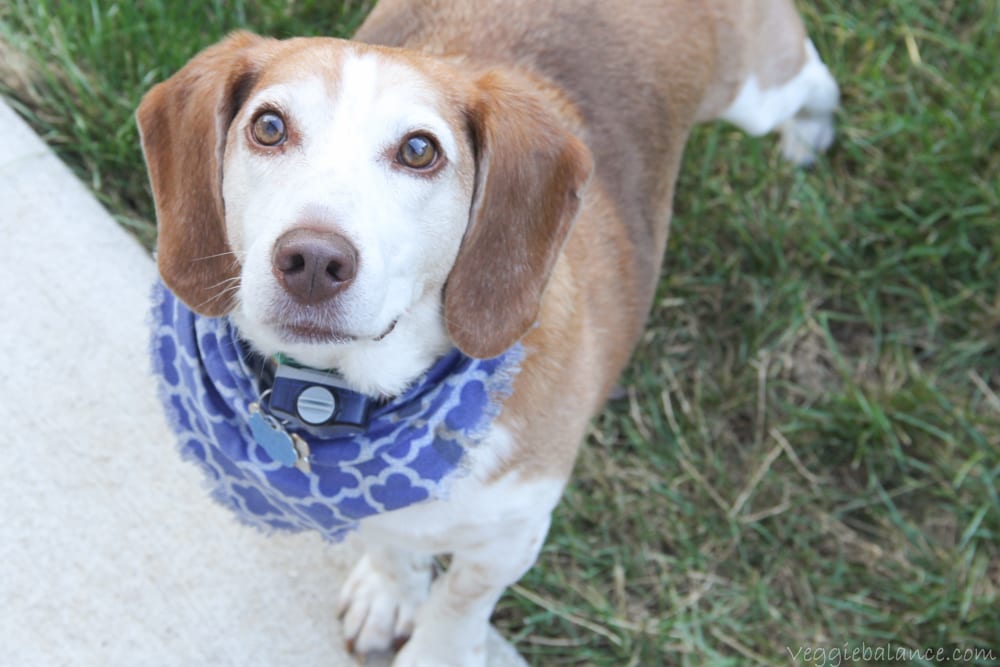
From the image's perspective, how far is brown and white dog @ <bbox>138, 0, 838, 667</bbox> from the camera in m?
2.07

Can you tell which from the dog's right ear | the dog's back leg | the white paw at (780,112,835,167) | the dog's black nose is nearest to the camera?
the dog's black nose

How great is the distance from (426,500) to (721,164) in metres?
2.29

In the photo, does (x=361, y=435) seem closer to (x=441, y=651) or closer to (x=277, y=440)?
(x=277, y=440)

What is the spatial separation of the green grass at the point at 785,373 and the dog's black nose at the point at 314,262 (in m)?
1.73

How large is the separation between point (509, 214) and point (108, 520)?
1.56 m

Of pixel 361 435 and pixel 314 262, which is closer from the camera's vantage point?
pixel 314 262

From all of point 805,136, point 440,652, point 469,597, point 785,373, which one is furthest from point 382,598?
point 805,136

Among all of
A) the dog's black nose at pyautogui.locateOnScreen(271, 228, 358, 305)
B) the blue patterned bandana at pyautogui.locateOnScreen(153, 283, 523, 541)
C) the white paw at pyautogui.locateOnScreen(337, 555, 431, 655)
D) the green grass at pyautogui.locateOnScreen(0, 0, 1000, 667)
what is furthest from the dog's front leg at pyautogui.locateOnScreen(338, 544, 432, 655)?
the dog's black nose at pyautogui.locateOnScreen(271, 228, 358, 305)

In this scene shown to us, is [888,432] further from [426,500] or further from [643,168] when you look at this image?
[426,500]

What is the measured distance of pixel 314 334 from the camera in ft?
6.91

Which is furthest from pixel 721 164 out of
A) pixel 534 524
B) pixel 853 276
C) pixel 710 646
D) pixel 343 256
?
pixel 343 256

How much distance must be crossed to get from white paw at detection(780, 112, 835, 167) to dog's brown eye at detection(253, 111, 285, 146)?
272 centimetres

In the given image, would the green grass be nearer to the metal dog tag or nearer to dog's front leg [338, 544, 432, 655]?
dog's front leg [338, 544, 432, 655]

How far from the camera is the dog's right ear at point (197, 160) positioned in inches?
89.2
